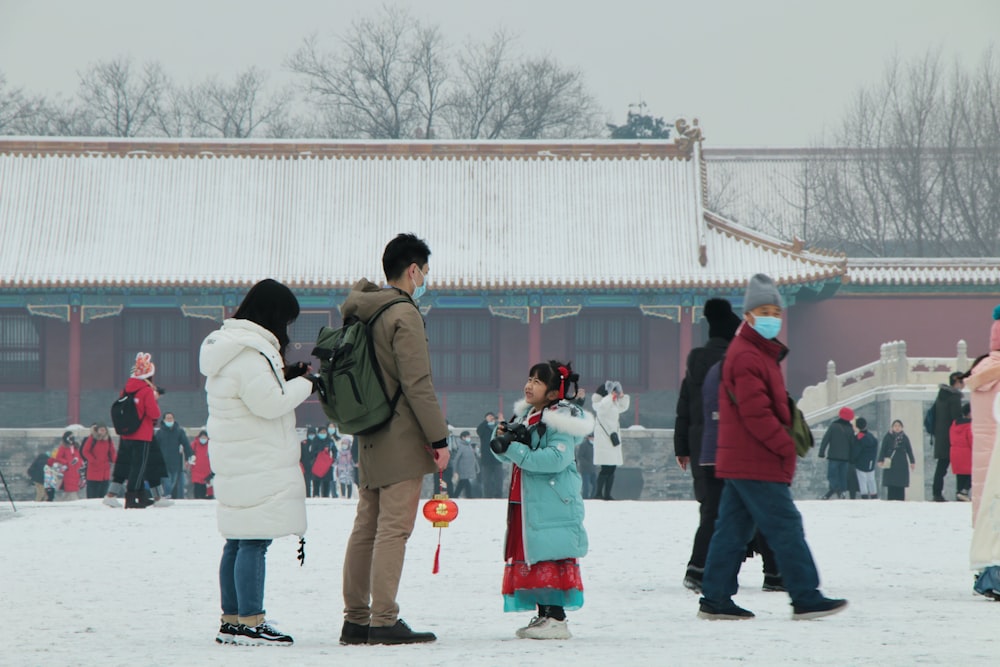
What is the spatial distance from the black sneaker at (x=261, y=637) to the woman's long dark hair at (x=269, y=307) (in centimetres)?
108

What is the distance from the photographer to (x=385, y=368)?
18.5 feet

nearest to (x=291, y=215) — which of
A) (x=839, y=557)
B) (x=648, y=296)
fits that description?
(x=648, y=296)

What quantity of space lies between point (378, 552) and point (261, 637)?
557mm

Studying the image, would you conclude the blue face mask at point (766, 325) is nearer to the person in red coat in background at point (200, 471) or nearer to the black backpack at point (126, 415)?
the black backpack at point (126, 415)

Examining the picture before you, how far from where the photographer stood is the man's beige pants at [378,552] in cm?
556

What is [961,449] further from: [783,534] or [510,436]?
[510,436]

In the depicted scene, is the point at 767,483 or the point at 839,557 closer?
the point at 767,483

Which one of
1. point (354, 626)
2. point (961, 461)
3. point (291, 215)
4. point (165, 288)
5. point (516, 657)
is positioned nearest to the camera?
point (516, 657)

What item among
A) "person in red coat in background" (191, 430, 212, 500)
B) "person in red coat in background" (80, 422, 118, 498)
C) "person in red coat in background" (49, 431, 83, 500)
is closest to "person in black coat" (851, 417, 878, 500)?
"person in red coat in background" (191, 430, 212, 500)

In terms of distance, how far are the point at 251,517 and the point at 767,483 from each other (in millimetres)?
2084

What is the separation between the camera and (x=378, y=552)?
219 inches

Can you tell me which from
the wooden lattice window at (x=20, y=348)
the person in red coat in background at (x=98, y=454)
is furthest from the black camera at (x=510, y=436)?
the wooden lattice window at (x=20, y=348)

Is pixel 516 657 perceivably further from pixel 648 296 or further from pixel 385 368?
pixel 648 296

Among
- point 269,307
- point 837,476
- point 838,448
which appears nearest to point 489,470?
point 837,476
